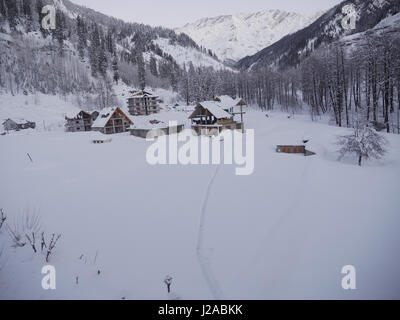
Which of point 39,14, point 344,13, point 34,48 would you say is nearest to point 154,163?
point 34,48

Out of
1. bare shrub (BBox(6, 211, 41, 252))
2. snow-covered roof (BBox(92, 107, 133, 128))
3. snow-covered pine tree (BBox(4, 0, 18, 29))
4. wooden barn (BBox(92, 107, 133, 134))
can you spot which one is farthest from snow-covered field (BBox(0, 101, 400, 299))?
snow-covered pine tree (BBox(4, 0, 18, 29))

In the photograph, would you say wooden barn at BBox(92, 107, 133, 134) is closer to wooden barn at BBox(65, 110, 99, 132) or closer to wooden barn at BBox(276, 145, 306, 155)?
wooden barn at BBox(65, 110, 99, 132)

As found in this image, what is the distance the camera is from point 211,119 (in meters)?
40.4

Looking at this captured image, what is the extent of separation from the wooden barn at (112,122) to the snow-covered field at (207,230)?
26263mm

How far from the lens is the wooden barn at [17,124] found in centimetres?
4525

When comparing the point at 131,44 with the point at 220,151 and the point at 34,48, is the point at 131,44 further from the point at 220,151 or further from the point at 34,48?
the point at 220,151

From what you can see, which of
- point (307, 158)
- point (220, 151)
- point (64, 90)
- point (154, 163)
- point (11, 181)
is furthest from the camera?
point (64, 90)

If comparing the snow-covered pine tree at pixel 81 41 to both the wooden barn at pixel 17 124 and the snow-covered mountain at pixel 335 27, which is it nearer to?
the wooden barn at pixel 17 124

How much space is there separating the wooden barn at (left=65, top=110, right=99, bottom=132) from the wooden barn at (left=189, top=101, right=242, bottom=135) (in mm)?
27378

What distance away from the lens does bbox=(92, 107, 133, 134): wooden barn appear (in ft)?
145

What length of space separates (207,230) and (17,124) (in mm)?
54007
